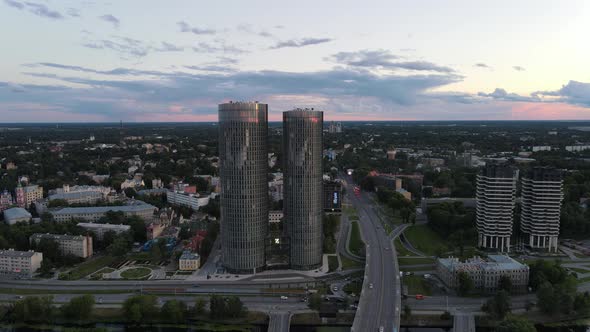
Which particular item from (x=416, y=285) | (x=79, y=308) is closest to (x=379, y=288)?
(x=416, y=285)

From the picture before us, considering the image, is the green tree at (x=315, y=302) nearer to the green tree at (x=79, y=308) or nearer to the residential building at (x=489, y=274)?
the residential building at (x=489, y=274)

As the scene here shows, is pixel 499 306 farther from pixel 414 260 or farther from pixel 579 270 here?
pixel 579 270

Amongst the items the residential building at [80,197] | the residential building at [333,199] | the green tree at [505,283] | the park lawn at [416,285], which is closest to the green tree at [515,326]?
the green tree at [505,283]

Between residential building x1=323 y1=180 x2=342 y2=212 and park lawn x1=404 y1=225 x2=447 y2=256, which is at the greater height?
residential building x1=323 y1=180 x2=342 y2=212

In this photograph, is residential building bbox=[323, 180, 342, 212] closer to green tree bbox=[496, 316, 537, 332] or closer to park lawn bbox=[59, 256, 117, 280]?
park lawn bbox=[59, 256, 117, 280]

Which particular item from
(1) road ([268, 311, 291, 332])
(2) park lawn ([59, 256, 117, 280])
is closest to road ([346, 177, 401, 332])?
(1) road ([268, 311, 291, 332])

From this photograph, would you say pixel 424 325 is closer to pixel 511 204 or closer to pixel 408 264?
pixel 408 264
